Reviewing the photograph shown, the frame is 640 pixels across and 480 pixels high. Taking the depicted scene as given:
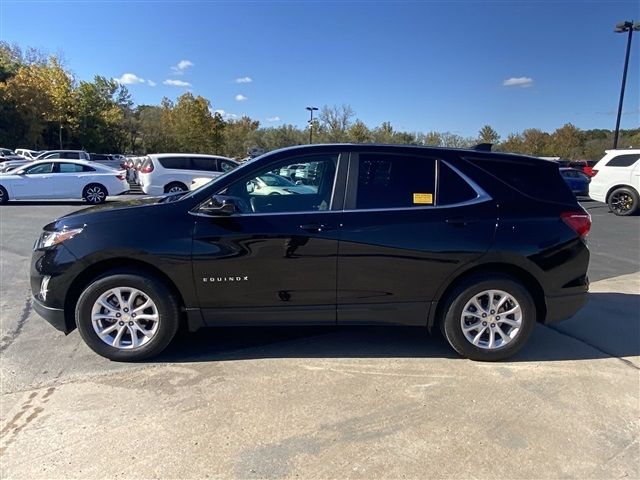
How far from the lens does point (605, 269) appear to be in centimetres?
723

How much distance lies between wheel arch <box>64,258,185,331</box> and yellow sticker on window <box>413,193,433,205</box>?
2.01 meters

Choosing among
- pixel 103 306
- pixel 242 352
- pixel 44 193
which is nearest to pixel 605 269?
pixel 242 352

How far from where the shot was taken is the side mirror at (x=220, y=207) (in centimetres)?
353

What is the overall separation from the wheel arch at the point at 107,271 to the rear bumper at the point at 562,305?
3.00 m

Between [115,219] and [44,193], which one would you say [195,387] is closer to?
[115,219]

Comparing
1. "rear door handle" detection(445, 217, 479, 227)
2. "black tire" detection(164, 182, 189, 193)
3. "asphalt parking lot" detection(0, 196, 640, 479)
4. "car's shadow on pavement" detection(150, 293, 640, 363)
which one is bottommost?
"asphalt parking lot" detection(0, 196, 640, 479)

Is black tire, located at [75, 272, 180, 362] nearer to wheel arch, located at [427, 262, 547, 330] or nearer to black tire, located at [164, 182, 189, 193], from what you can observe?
wheel arch, located at [427, 262, 547, 330]

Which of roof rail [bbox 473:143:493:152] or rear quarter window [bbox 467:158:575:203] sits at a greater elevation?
roof rail [bbox 473:143:493:152]

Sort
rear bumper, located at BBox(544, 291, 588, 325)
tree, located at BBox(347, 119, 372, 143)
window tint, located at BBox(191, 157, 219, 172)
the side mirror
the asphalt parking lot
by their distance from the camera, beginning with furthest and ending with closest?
tree, located at BBox(347, 119, 372, 143) < window tint, located at BBox(191, 157, 219, 172) < rear bumper, located at BBox(544, 291, 588, 325) < the side mirror < the asphalt parking lot

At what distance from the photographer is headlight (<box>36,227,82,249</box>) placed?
3.61 m

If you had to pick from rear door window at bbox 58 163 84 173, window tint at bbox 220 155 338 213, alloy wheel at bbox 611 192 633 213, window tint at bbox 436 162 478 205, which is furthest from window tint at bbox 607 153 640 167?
rear door window at bbox 58 163 84 173

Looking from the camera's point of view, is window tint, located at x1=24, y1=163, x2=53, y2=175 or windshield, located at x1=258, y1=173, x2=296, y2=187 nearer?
windshield, located at x1=258, y1=173, x2=296, y2=187

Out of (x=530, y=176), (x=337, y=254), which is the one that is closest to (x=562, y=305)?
(x=530, y=176)

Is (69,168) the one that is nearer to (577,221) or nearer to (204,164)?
(204,164)
